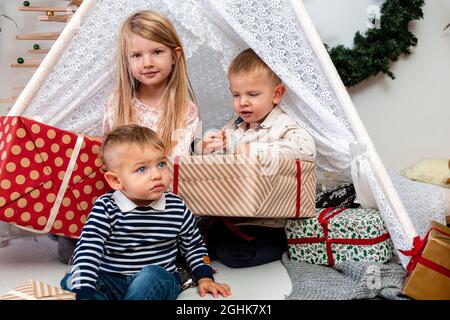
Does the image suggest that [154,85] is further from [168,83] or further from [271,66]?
[271,66]

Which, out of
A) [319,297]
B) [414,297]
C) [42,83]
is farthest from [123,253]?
[414,297]

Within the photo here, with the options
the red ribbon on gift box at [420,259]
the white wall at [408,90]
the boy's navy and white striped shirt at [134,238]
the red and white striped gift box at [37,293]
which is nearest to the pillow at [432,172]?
the white wall at [408,90]

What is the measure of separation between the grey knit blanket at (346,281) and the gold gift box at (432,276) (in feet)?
0.16

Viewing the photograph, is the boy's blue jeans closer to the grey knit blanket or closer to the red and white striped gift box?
the red and white striped gift box

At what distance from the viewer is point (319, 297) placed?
1580 millimetres

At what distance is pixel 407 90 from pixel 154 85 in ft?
5.63

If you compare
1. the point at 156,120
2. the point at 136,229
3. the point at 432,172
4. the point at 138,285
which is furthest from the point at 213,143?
the point at 432,172

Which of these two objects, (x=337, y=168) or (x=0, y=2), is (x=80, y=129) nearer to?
(x=337, y=168)

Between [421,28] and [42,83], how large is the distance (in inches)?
84.5

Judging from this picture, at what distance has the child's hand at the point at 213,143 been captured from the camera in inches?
74.0

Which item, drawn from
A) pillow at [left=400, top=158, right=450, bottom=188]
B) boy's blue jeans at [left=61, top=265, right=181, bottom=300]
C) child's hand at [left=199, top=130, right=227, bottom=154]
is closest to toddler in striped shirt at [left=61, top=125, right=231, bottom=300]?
boy's blue jeans at [left=61, top=265, right=181, bottom=300]

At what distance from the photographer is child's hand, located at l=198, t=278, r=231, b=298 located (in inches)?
A: 60.5

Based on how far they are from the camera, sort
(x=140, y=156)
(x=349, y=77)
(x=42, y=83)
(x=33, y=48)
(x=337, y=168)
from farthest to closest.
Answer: (x=33, y=48), (x=349, y=77), (x=337, y=168), (x=42, y=83), (x=140, y=156)

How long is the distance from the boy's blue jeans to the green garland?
1861 mm
